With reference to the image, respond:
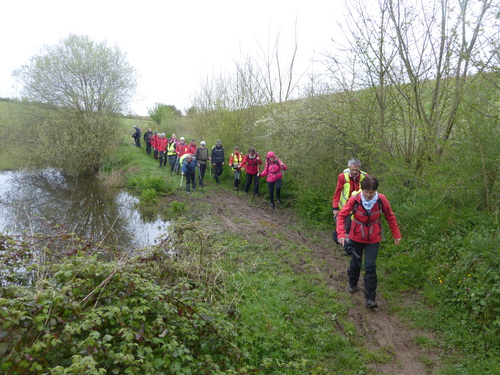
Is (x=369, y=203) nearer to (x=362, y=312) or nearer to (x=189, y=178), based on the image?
(x=362, y=312)

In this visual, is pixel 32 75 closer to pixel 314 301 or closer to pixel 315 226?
pixel 315 226

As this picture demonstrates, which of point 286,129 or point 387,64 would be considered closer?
point 387,64

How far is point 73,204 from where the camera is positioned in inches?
516

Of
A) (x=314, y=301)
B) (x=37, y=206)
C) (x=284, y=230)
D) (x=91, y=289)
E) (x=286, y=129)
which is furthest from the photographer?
(x=37, y=206)

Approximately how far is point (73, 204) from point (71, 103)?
6891 mm

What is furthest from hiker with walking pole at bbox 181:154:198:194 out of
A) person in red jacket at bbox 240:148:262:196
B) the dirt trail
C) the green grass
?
the green grass

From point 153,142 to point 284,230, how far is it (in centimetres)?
1644

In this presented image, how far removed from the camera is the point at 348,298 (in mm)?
4664

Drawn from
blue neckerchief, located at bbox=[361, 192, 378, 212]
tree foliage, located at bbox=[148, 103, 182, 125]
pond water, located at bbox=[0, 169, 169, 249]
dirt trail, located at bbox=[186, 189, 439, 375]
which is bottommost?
pond water, located at bbox=[0, 169, 169, 249]

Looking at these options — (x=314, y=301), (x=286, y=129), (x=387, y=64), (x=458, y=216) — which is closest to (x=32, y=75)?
(x=286, y=129)

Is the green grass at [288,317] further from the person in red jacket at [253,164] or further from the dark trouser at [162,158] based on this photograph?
the dark trouser at [162,158]

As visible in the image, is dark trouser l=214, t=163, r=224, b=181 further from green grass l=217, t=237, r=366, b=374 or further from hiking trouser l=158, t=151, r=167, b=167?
green grass l=217, t=237, r=366, b=374

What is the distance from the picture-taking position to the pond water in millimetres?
9062

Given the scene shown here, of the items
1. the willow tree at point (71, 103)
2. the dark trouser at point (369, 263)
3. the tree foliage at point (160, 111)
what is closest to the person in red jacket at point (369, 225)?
the dark trouser at point (369, 263)
